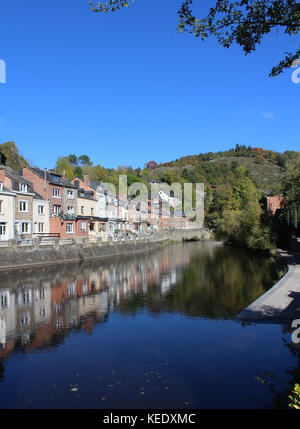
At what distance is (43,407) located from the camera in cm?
783

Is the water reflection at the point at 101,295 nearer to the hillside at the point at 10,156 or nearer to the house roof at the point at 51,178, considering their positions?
the house roof at the point at 51,178

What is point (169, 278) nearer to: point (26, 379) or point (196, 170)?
point (26, 379)

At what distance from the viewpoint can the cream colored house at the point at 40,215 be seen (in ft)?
135

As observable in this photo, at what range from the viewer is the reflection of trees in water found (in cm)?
1697

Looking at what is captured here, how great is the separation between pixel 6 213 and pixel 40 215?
21.1 feet

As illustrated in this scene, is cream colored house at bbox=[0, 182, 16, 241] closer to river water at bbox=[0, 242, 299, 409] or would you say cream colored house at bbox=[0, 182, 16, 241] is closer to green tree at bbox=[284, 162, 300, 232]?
river water at bbox=[0, 242, 299, 409]

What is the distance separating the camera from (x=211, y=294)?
66.6ft

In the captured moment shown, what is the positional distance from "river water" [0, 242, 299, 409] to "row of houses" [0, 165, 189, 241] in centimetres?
1699

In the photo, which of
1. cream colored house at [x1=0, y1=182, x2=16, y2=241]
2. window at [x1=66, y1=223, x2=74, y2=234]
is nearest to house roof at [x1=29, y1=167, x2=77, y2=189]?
window at [x1=66, y1=223, x2=74, y2=234]

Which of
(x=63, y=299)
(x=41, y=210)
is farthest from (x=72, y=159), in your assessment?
(x=63, y=299)

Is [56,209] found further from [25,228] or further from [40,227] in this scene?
[25,228]

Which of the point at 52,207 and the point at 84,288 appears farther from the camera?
the point at 52,207

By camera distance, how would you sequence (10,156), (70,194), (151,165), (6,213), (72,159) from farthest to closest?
1. (151,165)
2. (72,159)
3. (10,156)
4. (70,194)
5. (6,213)

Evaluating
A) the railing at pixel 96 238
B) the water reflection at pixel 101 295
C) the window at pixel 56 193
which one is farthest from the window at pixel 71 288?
the window at pixel 56 193
